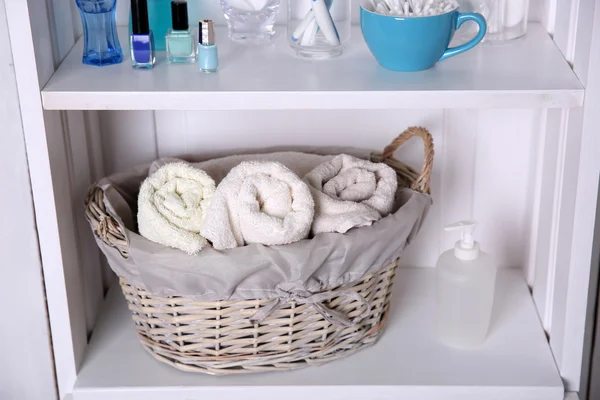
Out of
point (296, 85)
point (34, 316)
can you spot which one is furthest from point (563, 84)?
point (34, 316)

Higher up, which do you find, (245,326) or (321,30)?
(321,30)

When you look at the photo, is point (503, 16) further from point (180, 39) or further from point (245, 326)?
point (245, 326)

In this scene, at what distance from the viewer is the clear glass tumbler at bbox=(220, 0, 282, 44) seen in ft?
3.70

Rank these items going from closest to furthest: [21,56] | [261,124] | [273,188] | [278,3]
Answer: [21,56]
[273,188]
[278,3]
[261,124]

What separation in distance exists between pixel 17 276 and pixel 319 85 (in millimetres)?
455

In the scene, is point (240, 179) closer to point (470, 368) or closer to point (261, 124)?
point (261, 124)

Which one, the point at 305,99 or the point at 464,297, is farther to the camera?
the point at 464,297

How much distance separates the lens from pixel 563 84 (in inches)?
38.6

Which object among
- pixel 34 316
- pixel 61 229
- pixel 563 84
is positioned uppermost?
pixel 563 84

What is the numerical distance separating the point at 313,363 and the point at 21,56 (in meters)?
0.54

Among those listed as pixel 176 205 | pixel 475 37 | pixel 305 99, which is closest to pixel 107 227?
pixel 176 205

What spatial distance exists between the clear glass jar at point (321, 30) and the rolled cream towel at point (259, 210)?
6.3 inches

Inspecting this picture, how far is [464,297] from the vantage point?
117 centimetres

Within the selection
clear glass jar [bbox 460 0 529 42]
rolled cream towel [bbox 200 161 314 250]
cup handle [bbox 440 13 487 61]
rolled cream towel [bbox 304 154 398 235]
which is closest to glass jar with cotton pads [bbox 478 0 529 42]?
clear glass jar [bbox 460 0 529 42]
